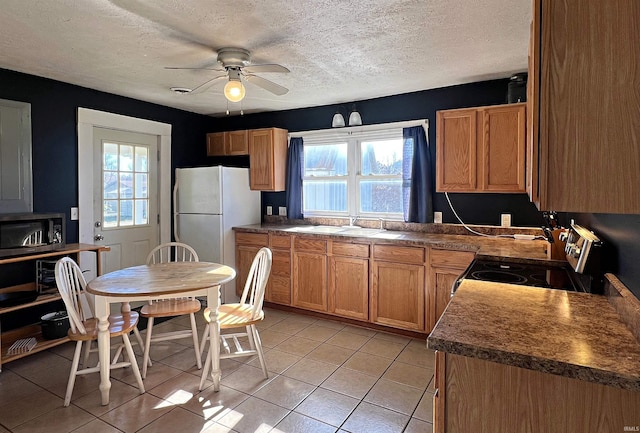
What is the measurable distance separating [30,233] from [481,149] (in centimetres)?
373

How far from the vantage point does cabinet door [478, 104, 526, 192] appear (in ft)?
10.1

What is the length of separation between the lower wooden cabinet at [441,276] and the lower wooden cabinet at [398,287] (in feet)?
0.24

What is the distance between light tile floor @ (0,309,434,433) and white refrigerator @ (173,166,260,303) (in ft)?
4.24

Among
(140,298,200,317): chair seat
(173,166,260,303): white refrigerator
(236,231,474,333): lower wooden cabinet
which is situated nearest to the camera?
(140,298,200,317): chair seat

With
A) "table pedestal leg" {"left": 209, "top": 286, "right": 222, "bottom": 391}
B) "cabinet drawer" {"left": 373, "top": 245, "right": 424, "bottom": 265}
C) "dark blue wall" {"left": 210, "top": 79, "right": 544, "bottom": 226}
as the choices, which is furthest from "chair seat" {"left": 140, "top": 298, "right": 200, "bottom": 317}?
"dark blue wall" {"left": 210, "top": 79, "right": 544, "bottom": 226}

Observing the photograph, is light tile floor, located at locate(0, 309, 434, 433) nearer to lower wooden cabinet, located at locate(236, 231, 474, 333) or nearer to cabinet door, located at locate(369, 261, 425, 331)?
cabinet door, located at locate(369, 261, 425, 331)

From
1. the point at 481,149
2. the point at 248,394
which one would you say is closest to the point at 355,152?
the point at 481,149

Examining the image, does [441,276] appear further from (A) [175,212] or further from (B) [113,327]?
(A) [175,212]

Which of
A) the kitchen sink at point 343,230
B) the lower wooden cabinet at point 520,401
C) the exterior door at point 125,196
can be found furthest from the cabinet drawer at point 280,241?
the lower wooden cabinet at point 520,401

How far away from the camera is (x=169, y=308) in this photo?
2785 mm

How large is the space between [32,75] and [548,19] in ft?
12.9

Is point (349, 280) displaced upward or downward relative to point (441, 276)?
downward

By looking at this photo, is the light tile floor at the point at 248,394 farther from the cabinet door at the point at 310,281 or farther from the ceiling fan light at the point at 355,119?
the ceiling fan light at the point at 355,119

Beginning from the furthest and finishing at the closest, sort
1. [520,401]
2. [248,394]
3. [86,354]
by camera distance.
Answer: [86,354] → [248,394] → [520,401]
